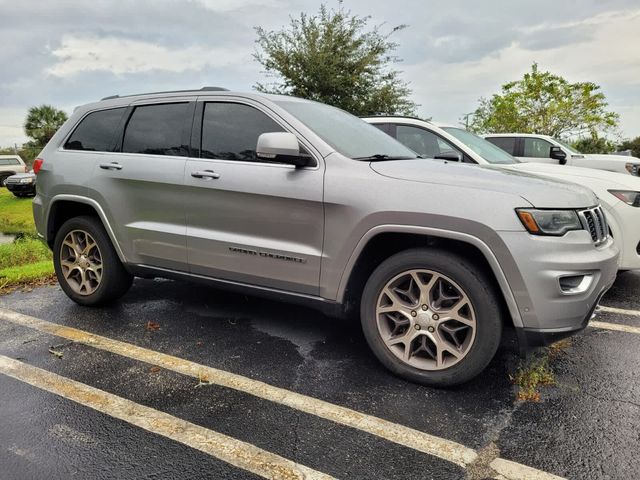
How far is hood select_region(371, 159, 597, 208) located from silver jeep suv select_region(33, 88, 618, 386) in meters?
0.01

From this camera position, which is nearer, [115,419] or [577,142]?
[115,419]

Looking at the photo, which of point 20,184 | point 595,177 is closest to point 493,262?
point 595,177

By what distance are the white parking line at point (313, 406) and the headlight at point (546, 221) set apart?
121 cm

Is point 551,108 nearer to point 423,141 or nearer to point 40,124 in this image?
point 423,141

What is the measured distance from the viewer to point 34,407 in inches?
113

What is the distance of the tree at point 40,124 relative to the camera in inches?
1420

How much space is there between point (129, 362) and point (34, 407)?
68 centimetres

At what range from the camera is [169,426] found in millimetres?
2639

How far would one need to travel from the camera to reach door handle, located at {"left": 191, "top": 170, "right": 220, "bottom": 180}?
363 cm

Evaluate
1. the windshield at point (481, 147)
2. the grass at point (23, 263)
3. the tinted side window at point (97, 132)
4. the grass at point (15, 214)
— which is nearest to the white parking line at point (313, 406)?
the tinted side window at point (97, 132)

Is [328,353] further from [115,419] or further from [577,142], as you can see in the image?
[577,142]

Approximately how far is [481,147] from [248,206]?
13.0 ft

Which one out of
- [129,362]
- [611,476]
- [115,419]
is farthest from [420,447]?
[129,362]

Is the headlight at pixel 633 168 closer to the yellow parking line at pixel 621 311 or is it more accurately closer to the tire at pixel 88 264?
the yellow parking line at pixel 621 311
